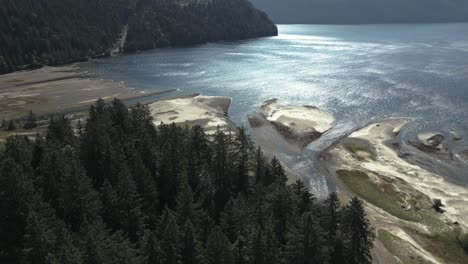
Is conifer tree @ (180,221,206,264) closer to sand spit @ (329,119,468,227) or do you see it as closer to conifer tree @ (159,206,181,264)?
conifer tree @ (159,206,181,264)

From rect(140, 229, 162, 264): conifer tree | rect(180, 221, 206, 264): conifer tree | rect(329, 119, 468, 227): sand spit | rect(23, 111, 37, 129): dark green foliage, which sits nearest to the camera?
rect(140, 229, 162, 264): conifer tree

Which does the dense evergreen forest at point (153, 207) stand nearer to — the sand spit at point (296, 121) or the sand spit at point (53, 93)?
the sand spit at point (296, 121)

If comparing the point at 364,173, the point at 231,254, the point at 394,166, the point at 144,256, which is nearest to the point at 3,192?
the point at 144,256

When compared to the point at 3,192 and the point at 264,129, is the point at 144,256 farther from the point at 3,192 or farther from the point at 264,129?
the point at 264,129

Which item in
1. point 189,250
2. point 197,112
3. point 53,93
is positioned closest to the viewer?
point 189,250

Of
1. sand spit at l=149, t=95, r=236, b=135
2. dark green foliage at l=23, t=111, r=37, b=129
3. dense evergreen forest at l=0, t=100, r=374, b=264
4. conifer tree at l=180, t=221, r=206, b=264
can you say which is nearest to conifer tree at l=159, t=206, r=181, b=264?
dense evergreen forest at l=0, t=100, r=374, b=264

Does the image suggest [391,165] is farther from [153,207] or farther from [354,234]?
[153,207]

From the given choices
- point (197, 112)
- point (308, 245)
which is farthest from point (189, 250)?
point (197, 112)
